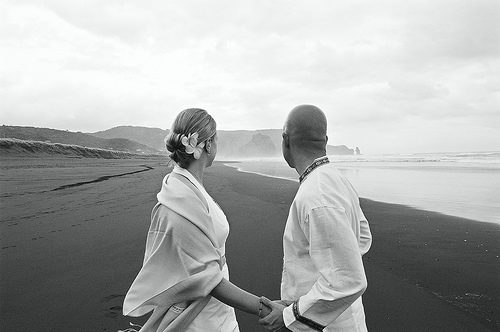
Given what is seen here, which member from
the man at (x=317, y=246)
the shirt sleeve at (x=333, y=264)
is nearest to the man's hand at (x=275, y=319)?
the man at (x=317, y=246)

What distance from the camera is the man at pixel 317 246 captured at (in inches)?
53.9

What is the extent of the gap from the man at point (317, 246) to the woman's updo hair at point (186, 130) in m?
0.49

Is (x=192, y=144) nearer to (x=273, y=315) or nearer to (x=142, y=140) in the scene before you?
(x=273, y=315)

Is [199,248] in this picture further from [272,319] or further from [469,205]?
[469,205]

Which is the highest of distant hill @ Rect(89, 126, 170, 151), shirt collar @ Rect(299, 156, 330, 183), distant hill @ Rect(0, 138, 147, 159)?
distant hill @ Rect(89, 126, 170, 151)

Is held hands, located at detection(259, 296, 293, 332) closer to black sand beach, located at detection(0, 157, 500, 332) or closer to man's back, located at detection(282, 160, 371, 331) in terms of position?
man's back, located at detection(282, 160, 371, 331)

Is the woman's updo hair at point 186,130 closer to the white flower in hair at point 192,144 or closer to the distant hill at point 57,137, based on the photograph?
the white flower in hair at point 192,144

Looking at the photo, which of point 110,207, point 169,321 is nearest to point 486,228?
point 169,321

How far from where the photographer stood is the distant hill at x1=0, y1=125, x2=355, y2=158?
2502 inches

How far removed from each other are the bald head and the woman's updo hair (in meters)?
0.51

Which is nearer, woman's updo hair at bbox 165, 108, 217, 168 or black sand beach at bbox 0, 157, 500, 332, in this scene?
woman's updo hair at bbox 165, 108, 217, 168

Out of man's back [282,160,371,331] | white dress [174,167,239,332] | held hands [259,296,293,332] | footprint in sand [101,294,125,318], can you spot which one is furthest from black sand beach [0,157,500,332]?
man's back [282,160,371,331]

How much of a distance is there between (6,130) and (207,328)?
68.6 metres

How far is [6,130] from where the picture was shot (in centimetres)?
5553
